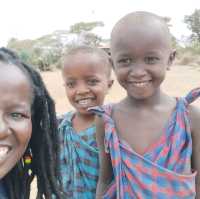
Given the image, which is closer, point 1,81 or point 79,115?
point 1,81

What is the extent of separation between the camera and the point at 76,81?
9.12 feet

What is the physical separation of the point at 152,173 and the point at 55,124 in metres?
0.54

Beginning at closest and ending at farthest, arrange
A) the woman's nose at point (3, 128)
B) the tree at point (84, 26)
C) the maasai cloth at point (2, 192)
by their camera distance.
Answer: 1. the woman's nose at point (3, 128)
2. the maasai cloth at point (2, 192)
3. the tree at point (84, 26)

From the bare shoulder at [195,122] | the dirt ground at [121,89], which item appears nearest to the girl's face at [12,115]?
the bare shoulder at [195,122]

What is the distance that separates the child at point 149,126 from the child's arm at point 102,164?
0.26ft

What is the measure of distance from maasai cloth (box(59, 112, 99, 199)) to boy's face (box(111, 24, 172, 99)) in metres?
0.50

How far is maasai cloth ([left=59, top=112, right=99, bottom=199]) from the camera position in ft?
8.49

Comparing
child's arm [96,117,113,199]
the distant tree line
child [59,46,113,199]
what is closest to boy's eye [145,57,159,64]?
child's arm [96,117,113,199]

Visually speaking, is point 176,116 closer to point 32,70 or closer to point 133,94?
point 133,94

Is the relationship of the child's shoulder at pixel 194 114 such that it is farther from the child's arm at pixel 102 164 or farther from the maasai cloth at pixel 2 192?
the maasai cloth at pixel 2 192

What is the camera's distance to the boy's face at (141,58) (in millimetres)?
2154

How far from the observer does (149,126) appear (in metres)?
2.30

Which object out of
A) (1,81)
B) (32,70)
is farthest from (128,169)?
(1,81)

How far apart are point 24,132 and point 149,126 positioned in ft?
2.66
